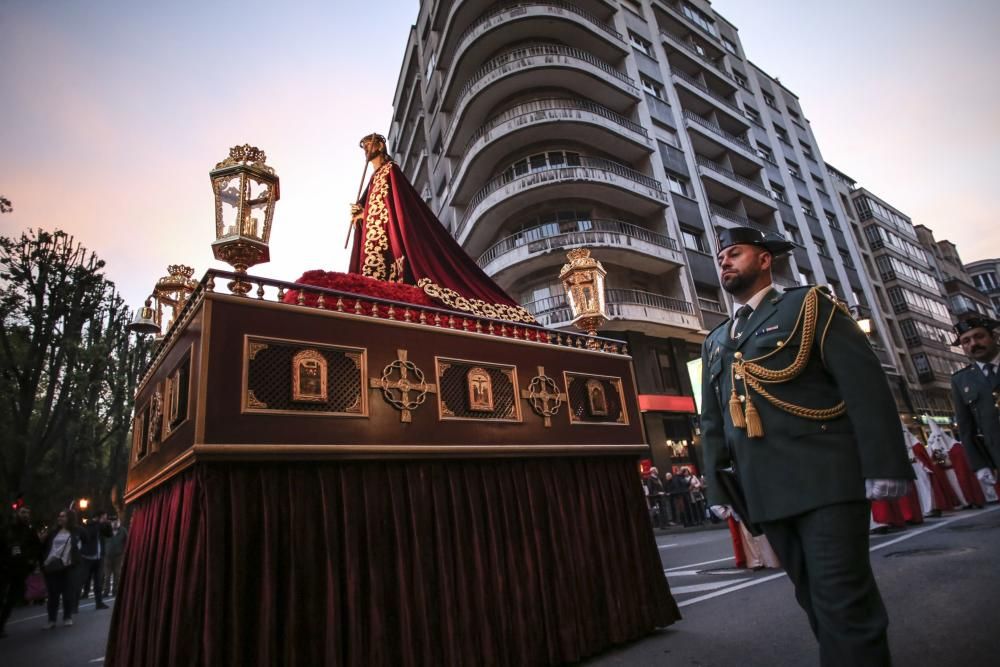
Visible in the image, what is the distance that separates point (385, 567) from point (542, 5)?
20.8m

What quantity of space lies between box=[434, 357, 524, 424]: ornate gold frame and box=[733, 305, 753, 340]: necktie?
4.90ft

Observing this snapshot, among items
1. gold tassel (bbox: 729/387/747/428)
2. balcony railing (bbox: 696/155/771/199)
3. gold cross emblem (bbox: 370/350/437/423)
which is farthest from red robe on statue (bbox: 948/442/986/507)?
balcony railing (bbox: 696/155/771/199)

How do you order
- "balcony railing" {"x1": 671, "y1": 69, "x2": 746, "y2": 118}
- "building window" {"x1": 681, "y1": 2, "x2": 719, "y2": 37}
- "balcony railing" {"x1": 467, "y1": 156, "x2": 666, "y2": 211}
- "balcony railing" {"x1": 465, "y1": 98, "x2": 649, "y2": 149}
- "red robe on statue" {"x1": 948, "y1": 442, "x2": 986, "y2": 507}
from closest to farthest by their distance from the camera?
1. "red robe on statue" {"x1": 948, "y1": 442, "x2": 986, "y2": 507}
2. "balcony railing" {"x1": 465, "y1": 98, "x2": 649, "y2": 149}
3. "balcony railing" {"x1": 467, "y1": 156, "x2": 666, "y2": 211}
4. "balcony railing" {"x1": 671, "y1": 69, "x2": 746, "y2": 118}
5. "building window" {"x1": 681, "y1": 2, "x2": 719, "y2": 37}

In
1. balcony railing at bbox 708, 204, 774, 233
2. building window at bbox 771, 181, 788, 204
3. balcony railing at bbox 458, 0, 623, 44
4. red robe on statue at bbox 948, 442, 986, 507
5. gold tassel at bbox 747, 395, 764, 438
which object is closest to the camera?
gold tassel at bbox 747, 395, 764, 438

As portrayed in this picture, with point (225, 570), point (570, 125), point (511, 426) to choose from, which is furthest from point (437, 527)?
point (570, 125)

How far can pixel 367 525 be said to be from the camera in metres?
2.46

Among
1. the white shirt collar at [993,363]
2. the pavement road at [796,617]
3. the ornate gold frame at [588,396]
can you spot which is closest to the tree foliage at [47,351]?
the pavement road at [796,617]

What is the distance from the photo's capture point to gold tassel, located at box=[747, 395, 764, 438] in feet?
6.20

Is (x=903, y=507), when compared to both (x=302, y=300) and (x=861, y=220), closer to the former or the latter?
(x=302, y=300)

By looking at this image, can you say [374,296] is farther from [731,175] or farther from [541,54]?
[731,175]

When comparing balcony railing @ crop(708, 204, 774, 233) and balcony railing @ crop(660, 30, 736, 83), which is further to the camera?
balcony railing @ crop(660, 30, 736, 83)

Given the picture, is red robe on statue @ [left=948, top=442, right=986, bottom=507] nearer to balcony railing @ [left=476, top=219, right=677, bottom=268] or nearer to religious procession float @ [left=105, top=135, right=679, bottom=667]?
religious procession float @ [left=105, top=135, right=679, bottom=667]

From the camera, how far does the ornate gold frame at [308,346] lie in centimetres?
229

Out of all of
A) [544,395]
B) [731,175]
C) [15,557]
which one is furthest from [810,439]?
[731,175]
